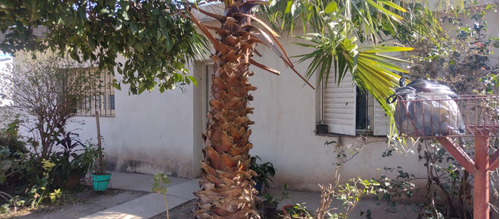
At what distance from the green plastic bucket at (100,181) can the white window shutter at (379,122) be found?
4.49m

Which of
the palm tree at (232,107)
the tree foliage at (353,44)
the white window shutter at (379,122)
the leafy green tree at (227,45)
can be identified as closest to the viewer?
the tree foliage at (353,44)

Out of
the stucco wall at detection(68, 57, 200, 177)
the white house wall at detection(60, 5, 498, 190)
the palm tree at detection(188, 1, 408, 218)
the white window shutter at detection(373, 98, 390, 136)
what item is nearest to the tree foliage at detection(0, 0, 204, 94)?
the palm tree at detection(188, 1, 408, 218)

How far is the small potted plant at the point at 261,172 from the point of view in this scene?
261 inches

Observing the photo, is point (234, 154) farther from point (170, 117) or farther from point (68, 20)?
point (170, 117)

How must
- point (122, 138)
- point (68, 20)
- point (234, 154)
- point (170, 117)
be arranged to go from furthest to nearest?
point (122, 138), point (170, 117), point (234, 154), point (68, 20)

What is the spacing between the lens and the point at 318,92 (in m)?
7.05

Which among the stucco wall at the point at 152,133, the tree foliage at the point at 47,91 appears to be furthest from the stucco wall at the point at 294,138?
the tree foliage at the point at 47,91

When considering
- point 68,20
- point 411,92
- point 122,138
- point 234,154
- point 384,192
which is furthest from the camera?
point 122,138

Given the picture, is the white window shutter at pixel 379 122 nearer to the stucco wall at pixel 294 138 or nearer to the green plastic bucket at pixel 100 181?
the stucco wall at pixel 294 138

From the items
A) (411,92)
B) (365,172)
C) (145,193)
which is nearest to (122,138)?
(145,193)

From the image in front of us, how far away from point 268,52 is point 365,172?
2642mm

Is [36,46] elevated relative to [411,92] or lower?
elevated

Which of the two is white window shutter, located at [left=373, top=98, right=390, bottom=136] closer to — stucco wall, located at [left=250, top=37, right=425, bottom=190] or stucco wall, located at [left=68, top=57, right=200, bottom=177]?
stucco wall, located at [left=250, top=37, right=425, bottom=190]

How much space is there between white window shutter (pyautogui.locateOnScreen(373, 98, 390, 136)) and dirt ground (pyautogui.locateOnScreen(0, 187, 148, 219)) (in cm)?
398
